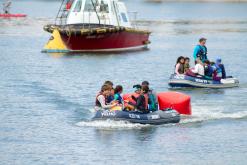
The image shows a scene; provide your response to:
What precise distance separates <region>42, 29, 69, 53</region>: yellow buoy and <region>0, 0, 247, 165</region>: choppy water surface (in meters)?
0.75

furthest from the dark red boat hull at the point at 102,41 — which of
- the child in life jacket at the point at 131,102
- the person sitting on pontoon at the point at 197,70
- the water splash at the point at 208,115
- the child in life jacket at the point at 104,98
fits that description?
the child in life jacket at the point at 104,98

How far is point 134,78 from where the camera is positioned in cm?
4788

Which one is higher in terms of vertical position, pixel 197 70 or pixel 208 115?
pixel 197 70

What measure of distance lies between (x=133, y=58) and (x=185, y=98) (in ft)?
77.2

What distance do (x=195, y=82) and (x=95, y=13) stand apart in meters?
16.7

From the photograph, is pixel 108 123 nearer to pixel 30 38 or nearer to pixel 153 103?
pixel 153 103

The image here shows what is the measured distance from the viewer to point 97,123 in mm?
32594

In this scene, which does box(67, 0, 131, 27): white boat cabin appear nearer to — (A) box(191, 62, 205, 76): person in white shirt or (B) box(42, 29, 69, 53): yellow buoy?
(B) box(42, 29, 69, 53): yellow buoy

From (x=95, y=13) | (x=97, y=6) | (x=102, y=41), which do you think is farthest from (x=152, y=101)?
(x=97, y=6)

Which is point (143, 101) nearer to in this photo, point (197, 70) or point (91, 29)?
point (197, 70)

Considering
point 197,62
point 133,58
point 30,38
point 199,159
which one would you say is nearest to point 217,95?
point 197,62

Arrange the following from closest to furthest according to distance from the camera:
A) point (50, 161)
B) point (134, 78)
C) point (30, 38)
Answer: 1. point (50, 161)
2. point (134, 78)
3. point (30, 38)

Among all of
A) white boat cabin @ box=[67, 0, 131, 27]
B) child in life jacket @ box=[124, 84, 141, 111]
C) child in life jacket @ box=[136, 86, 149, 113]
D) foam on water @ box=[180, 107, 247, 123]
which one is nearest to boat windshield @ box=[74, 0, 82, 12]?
white boat cabin @ box=[67, 0, 131, 27]

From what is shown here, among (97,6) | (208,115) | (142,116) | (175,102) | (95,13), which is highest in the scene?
(97,6)
